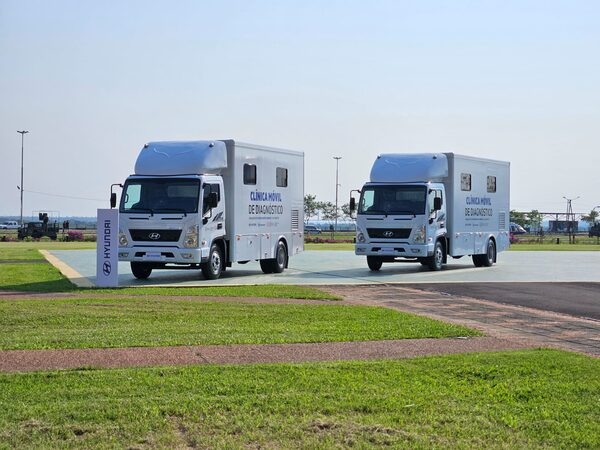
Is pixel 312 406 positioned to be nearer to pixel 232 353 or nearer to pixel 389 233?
pixel 232 353

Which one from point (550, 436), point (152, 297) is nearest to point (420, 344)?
point (550, 436)

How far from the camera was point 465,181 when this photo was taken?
93.4 feet

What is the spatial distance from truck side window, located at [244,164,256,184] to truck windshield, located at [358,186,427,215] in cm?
390

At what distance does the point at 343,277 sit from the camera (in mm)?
24656

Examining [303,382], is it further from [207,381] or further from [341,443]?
[341,443]

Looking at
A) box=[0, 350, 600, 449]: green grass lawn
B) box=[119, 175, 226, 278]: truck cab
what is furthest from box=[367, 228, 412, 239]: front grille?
box=[0, 350, 600, 449]: green grass lawn

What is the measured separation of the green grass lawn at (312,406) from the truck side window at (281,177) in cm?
1584

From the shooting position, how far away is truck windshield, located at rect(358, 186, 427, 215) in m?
25.8

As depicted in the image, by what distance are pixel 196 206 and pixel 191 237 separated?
71cm

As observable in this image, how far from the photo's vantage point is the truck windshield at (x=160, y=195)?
2159 centimetres

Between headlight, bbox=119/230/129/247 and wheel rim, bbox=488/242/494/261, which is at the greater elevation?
headlight, bbox=119/230/129/247

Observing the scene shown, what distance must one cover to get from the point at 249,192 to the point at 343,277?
3.43m

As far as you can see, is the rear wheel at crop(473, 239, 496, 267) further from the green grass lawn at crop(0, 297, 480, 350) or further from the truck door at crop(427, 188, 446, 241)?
the green grass lawn at crop(0, 297, 480, 350)

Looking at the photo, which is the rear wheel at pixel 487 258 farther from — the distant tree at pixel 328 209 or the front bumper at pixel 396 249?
the distant tree at pixel 328 209
